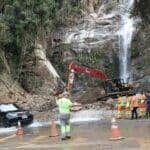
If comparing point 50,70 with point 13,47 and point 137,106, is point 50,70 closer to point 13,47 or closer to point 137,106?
point 13,47

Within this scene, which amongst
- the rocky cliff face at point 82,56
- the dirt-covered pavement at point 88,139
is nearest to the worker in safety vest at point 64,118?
the dirt-covered pavement at point 88,139

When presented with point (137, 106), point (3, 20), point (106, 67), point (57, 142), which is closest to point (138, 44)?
point (106, 67)

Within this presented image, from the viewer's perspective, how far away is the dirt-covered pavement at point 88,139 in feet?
66.7

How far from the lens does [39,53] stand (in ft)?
171

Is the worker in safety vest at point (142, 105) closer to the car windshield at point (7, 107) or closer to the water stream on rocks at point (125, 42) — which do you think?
the car windshield at point (7, 107)

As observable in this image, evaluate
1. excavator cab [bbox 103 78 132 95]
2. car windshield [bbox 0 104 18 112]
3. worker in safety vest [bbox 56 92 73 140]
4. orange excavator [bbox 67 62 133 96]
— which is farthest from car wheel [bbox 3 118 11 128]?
excavator cab [bbox 103 78 132 95]

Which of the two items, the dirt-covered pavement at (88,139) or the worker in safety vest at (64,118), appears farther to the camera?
the worker in safety vest at (64,118)

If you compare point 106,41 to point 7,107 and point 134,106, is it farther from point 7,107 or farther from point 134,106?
point 134,106

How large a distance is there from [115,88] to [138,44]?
1071cm

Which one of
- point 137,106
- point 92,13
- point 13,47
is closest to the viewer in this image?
point 137,106

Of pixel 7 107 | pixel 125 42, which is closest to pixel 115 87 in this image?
pixel 125 42

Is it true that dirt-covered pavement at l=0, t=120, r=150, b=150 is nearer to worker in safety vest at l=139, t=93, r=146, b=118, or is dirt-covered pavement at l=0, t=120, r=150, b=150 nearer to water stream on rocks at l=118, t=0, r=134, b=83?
worker in safety vest at l=139, t=93, r=146, b=118

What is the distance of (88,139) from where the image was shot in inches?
907

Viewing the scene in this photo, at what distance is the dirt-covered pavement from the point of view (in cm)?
2034
